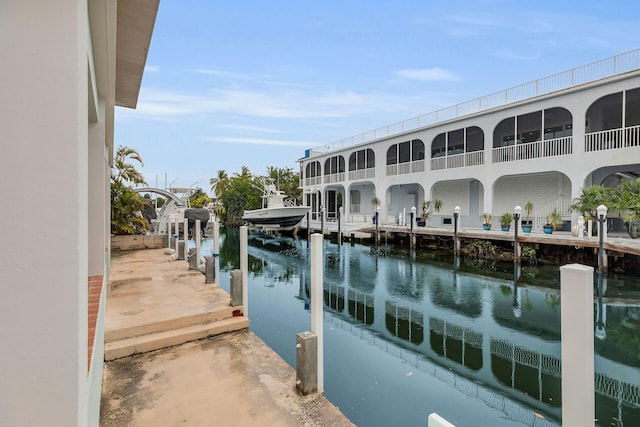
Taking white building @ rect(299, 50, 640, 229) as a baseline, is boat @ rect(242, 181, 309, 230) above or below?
below

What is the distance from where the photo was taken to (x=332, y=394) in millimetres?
4574

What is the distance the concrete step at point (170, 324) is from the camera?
4298 millimetres

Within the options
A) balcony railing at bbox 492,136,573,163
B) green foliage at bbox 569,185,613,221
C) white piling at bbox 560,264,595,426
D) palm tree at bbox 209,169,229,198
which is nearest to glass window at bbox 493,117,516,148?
balcony railing at bbox 492,136,573,163

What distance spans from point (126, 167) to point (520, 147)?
58.4 ft

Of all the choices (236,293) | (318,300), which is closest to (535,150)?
(236,293)

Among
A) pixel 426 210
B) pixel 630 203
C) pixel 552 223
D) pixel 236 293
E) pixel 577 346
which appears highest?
pixel 630 203

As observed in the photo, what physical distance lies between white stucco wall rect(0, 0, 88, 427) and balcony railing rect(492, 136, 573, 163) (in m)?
17.3

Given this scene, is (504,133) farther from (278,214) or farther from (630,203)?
(278,214)

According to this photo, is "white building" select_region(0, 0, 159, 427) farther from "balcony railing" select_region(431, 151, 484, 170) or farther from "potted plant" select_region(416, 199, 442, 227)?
"potted plant" select_region(416, 199, 442, 227)

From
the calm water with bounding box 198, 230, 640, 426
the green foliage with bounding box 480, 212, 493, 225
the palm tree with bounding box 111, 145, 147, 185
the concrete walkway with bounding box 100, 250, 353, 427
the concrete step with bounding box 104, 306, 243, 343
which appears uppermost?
the palm tree with bounding box 111, 145, 147, 185

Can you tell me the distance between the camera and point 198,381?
3580 mm

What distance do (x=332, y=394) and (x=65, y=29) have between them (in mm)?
4786

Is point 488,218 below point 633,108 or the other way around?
below

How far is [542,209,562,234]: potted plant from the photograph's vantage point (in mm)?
13844
